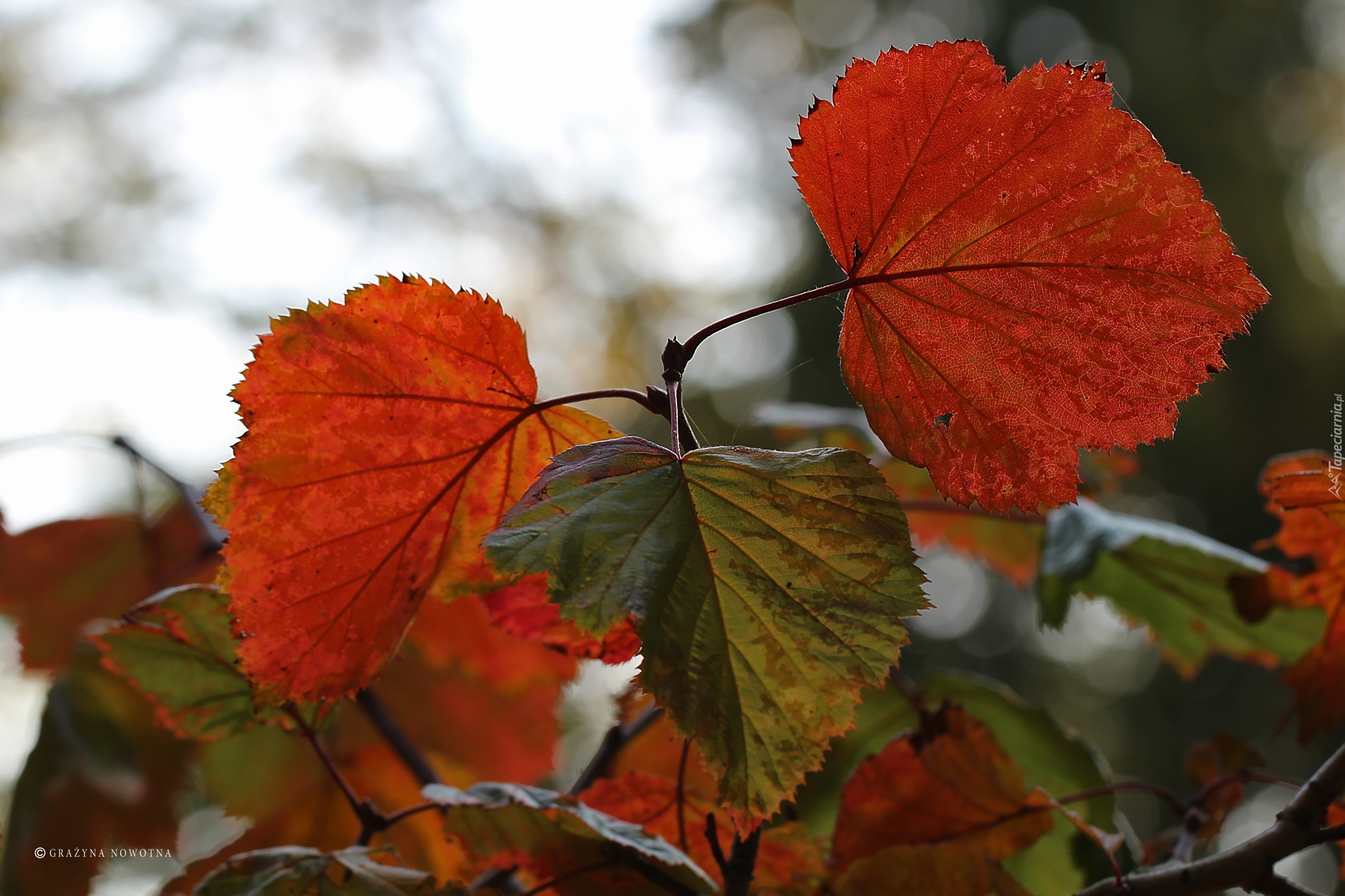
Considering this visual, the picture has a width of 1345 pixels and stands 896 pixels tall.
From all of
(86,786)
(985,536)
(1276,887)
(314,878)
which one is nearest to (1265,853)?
(1276,887)

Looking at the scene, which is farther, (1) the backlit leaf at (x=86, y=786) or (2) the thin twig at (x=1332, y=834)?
(1) the backlit leaf at (x=86, y=786)

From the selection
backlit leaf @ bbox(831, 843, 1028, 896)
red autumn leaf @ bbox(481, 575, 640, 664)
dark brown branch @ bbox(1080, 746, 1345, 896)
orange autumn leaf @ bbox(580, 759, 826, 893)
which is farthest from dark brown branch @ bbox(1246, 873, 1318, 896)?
red autumn leaf @ bbox(481, 575, 640, 664)

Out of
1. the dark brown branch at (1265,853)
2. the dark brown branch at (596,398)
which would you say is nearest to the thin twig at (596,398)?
the dark brown branch at (596,398)

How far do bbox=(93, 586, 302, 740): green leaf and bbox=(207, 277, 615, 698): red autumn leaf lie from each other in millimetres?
151

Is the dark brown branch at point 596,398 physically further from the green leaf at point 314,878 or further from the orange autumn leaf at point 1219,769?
the orange autumn leaf at point 1219,769

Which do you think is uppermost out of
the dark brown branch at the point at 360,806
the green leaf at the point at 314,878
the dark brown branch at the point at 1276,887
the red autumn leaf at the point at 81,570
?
the red autumn leaf at the point at 81,570

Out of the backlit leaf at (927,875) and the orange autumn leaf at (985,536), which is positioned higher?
the orange autumn leaf at (985,536)

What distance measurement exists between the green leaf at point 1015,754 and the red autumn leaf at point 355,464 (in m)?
0.40

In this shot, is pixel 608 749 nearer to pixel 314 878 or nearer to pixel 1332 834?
pixel 314 878

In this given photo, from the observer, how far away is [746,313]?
415mm

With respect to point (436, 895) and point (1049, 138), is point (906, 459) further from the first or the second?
point (436, 895)

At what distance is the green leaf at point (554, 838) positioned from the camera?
0.45 metres

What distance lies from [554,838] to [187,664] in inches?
10.0

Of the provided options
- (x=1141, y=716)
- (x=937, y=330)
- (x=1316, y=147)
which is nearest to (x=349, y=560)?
(x=937, y=330)
